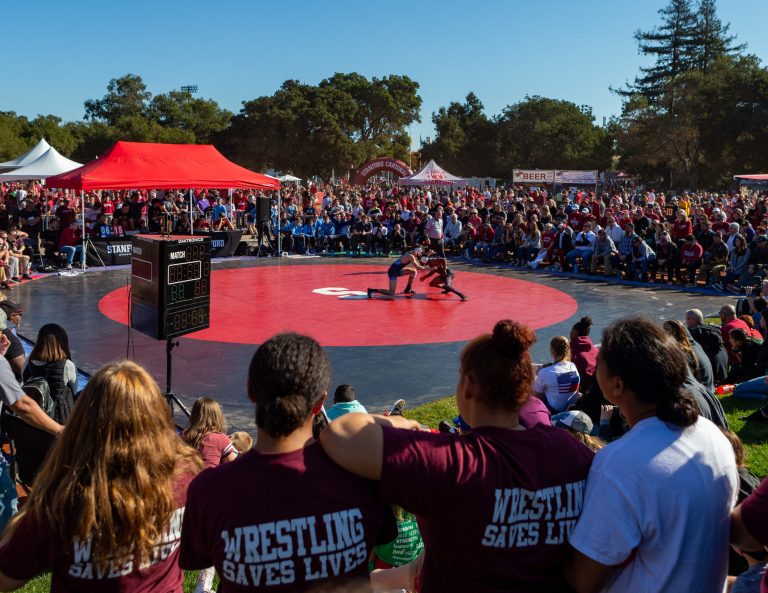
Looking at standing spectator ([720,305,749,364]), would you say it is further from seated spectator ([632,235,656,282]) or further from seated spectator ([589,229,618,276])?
seated spectator ([589,229,618,276])

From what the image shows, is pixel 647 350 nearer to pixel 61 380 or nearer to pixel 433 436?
pixel 433 436

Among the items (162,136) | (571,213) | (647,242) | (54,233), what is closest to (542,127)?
(162,136)

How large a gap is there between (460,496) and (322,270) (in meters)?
17.0

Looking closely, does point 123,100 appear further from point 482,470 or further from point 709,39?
point 482,470

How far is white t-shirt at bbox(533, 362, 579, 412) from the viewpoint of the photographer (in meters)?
6.56

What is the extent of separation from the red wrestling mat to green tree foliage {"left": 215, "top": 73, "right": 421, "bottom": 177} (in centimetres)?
3917

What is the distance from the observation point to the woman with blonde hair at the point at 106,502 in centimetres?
208

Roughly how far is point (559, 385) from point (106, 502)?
509cm

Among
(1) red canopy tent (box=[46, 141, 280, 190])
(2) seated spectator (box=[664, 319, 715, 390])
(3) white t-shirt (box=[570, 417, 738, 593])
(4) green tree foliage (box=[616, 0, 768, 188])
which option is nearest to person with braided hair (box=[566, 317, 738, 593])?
(3) white t-shirt (box=[570, 417, 738, 593])

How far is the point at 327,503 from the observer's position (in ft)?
6.35

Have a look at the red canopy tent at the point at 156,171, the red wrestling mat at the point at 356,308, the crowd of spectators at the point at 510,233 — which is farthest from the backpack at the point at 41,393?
the crowd of spectators at the point at 510,233

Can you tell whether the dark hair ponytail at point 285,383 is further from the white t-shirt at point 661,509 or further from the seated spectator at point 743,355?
the seated spectator at point 743,355

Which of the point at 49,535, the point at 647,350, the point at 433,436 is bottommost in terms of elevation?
the point at 49,535

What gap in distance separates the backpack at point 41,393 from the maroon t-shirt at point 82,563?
3.60 metres
